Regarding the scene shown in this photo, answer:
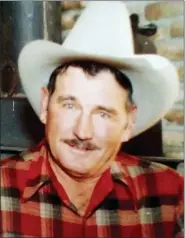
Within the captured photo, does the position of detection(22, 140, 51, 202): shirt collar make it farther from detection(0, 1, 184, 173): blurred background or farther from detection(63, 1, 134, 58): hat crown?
detection(63, 1, 134, 58): hat crown

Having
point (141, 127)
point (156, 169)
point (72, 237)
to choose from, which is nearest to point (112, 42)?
point (141, 127)

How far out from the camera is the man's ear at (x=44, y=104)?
1.07 meters

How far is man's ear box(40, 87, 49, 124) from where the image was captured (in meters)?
1.07

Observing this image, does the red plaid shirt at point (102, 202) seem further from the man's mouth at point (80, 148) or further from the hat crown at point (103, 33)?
the hat crown at point (103, 33)

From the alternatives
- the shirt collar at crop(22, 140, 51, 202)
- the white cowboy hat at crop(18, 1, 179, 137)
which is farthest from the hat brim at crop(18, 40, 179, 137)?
the shirt collar at crop(22, 140, 51, 202)

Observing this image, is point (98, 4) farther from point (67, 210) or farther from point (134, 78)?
point (67, 210)

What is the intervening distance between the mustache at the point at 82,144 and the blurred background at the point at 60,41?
0.29ft

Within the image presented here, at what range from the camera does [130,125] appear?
1068mm

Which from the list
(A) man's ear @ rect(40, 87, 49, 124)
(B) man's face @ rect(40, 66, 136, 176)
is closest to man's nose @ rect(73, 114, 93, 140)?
(B) man's face @ rect(40, 66, 136, 176)

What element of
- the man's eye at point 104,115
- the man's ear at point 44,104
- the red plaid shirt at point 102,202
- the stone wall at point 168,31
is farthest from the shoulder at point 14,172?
the stone wall at point 168,31

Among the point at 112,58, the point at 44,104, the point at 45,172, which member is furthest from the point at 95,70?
the point at 45,172

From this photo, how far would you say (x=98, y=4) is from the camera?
3.44ft

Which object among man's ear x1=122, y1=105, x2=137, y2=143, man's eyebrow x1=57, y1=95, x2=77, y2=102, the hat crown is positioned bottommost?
man's ear x1=122, y1=105, x2=137, y2=143

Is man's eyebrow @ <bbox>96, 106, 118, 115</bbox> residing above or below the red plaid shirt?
above
